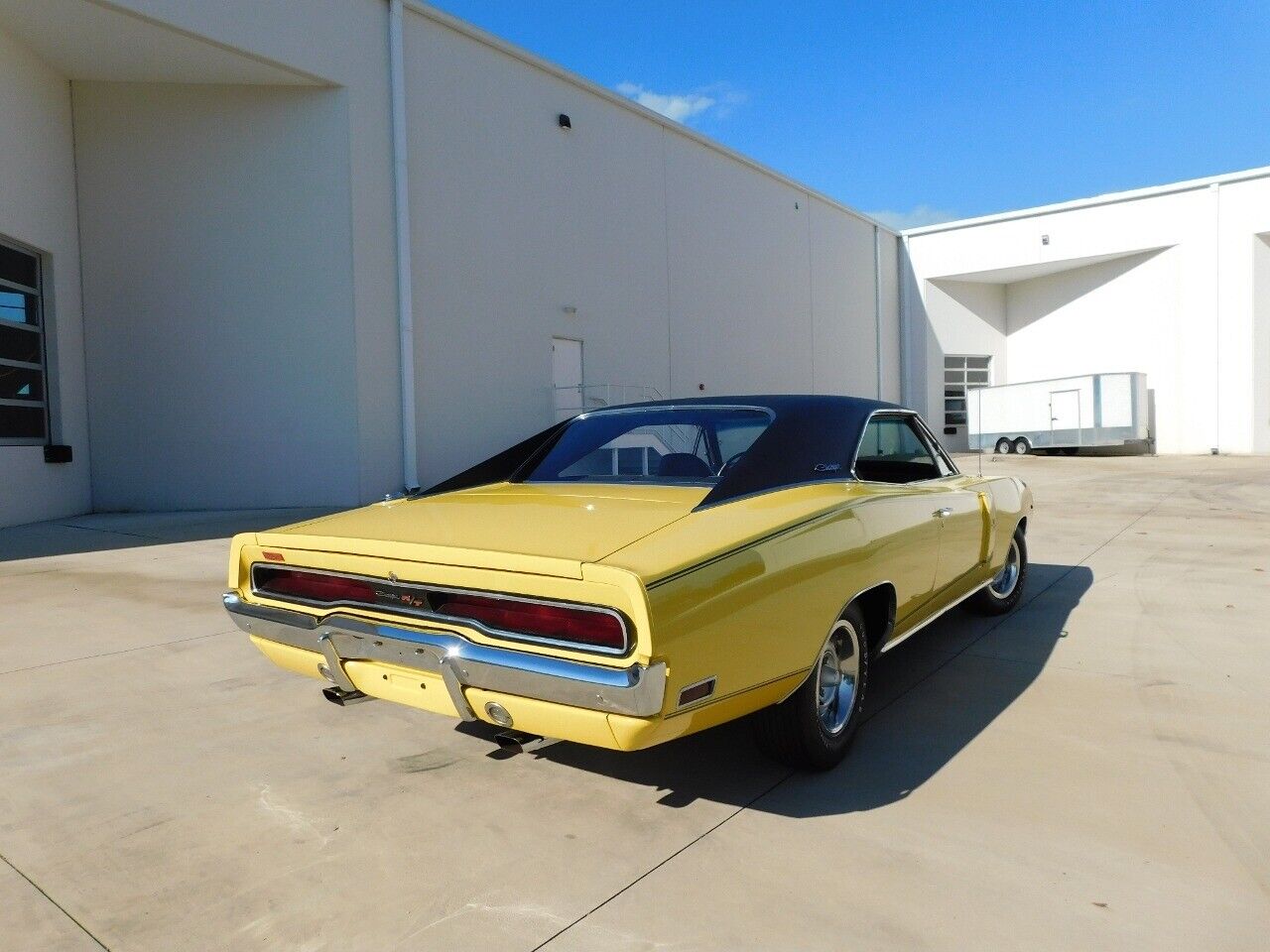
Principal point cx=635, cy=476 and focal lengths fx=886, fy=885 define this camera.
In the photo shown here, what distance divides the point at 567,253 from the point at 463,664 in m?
14.3

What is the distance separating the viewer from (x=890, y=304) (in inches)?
1096

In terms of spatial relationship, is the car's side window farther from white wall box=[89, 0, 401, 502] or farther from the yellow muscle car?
white wall box=[89, 0, 401, 502]

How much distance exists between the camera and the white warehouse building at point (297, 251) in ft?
37.5

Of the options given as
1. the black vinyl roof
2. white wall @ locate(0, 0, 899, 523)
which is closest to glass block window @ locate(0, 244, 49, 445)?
white wall @ locate(0, 0, 899, 523)

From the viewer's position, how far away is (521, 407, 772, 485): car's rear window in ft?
11.5

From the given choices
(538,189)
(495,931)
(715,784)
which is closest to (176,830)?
(495,931)

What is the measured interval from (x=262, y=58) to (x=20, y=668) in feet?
31.4

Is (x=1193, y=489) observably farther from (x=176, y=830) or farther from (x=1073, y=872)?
(x=176, y=830)

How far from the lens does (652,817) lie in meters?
2.70

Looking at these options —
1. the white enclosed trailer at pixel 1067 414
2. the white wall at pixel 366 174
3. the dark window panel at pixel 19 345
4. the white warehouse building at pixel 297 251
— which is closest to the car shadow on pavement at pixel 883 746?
the white wall at pixel 366 174

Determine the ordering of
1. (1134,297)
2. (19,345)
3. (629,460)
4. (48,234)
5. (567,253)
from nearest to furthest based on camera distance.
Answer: (629,460) < (19,345) < (48,234) < (567,253) < (1134,297)

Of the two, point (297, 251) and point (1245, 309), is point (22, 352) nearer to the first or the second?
point (297, 251)

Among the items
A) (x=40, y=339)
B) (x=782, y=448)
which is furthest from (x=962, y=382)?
(x=782, y=448)

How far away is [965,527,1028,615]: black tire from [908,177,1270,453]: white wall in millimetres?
22651
